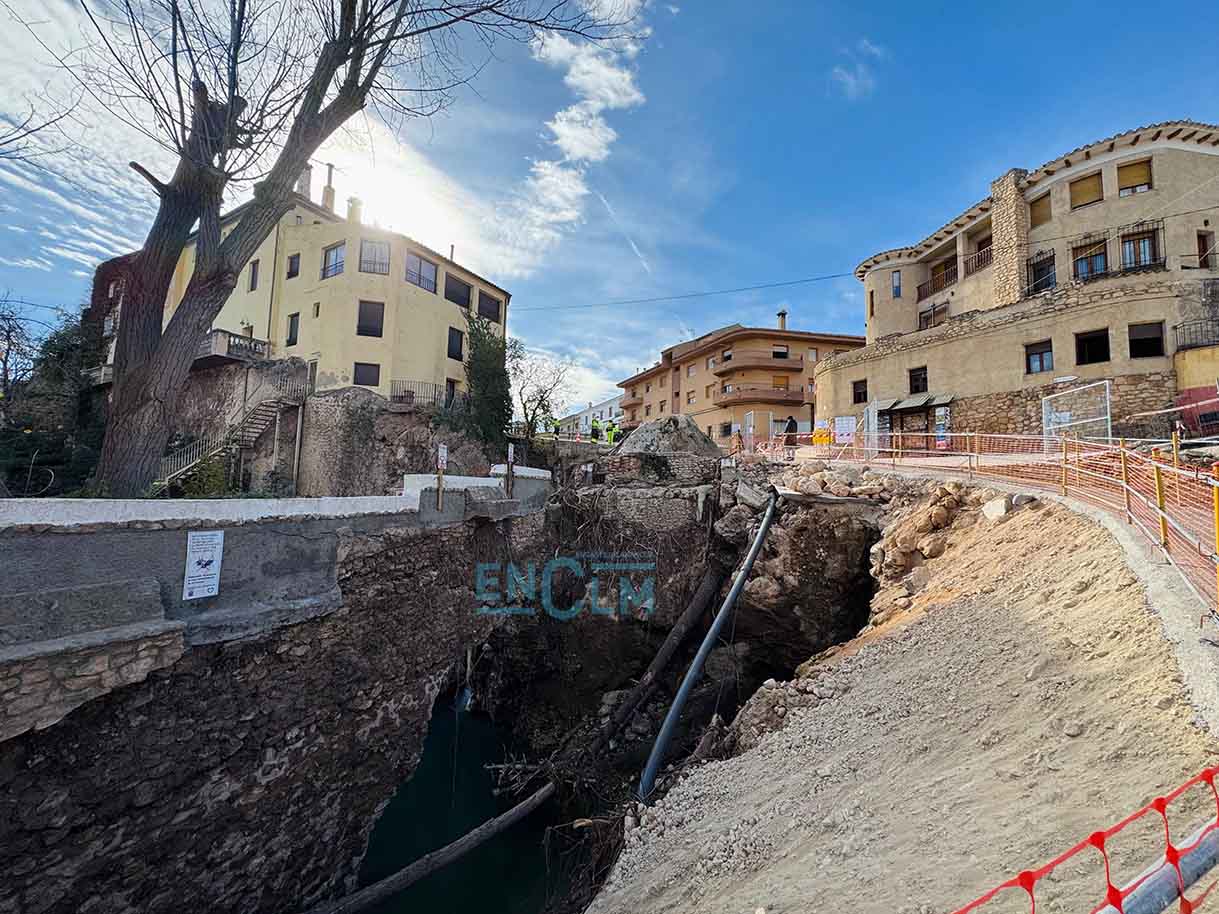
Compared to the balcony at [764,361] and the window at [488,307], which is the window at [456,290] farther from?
the balcony at [764,361]

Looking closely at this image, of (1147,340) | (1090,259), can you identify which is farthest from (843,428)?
(1090,259)

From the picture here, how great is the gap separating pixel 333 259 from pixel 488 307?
740cm

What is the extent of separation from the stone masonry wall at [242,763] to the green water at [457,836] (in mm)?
1774

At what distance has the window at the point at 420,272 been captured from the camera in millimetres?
21844

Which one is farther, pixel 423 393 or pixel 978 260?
pixel 978 260

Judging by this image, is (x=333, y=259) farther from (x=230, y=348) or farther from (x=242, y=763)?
(x=242, y=763)

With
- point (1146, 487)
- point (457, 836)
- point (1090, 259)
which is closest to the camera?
point (1146, 487)

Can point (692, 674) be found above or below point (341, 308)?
below

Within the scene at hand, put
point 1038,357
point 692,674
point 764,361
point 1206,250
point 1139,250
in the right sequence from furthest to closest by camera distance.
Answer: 1. point 764,361
2. point 1139,250
3. point 1038,357
4. point 1206,250
5. point 692,674

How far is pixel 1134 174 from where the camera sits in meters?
17.9

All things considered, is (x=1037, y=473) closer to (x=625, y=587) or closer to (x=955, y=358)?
(x=625, y=587)

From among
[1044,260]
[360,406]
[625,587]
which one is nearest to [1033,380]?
[1044,260]

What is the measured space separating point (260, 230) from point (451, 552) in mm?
5418

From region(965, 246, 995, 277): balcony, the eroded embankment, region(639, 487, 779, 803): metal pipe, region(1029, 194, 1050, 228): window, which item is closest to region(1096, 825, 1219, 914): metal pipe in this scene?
the eroded embankment
